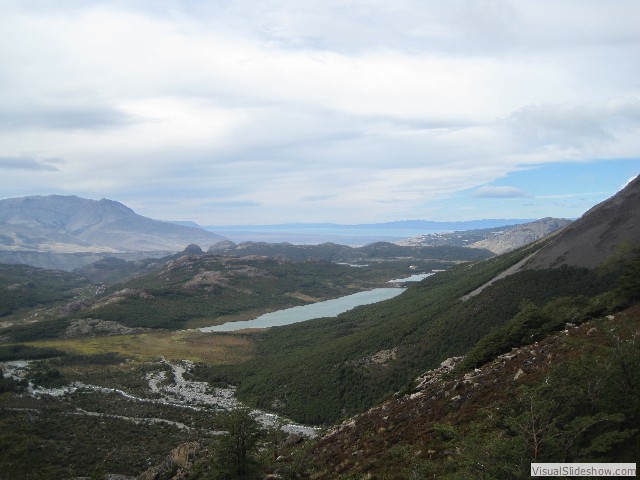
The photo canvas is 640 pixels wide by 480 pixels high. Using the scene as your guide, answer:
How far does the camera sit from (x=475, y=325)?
63875 mm

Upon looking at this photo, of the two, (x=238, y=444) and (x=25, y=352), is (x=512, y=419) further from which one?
(x=25, y=352)

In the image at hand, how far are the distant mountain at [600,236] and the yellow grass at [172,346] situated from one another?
7042 cm

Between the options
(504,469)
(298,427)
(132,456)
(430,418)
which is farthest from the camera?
(298,427)

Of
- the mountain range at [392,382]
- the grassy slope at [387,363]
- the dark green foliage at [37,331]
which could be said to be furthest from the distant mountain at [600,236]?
the dark green foliage at [37,331]

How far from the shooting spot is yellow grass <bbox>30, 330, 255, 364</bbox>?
352ft

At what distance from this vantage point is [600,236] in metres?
69.3

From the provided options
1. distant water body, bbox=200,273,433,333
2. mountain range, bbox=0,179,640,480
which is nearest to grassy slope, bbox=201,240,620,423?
mountain range, bbox=0,179,640,480

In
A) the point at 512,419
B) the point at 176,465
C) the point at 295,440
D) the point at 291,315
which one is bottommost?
the point at 291,315

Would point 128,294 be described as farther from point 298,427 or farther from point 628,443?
point 628,443

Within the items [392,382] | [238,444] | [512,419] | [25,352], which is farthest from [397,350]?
[25,352]

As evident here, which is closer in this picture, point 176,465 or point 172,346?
point 176,465

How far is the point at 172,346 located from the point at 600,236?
347ft

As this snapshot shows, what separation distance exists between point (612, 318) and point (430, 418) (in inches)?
517

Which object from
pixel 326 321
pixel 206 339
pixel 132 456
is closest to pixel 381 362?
pixel 132 456
